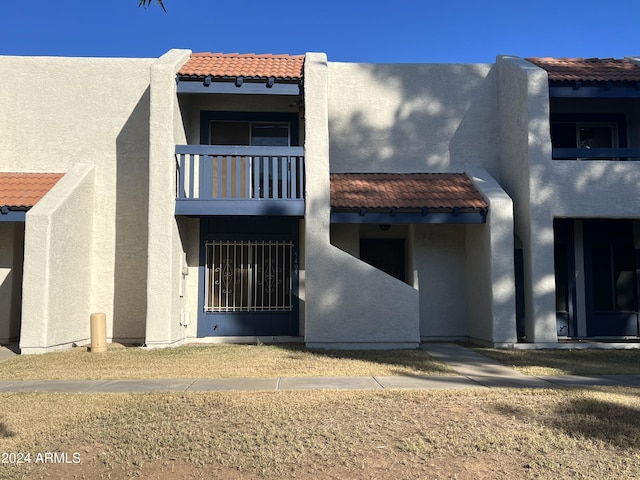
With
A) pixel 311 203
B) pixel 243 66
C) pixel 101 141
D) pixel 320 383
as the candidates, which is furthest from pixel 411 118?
pixel 320 383

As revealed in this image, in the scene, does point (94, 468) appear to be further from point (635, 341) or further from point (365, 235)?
point (635, 341)

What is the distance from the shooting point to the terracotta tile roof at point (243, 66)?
37.9ft

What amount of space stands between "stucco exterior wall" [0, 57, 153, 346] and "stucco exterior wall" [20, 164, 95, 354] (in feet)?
1.20

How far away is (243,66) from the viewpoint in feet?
40.1

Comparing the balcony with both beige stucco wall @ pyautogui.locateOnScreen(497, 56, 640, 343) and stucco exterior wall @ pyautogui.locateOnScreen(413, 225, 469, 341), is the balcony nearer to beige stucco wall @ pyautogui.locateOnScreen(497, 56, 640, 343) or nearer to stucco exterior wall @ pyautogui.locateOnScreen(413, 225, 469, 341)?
stucco exterior wall @ pyautogui.locateOnScreen(413, 225, 469, 341)

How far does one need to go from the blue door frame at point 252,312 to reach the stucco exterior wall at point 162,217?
3.63 ft

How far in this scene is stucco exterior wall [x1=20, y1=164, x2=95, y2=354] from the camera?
10.2 meters

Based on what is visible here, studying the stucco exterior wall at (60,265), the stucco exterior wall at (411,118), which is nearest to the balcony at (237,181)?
the stucco exterior wall at (411,118)

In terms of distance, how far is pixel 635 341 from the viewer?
1209 cm

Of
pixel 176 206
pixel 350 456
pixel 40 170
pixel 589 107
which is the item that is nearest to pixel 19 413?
pixel 350 456

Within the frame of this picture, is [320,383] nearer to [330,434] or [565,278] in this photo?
[330,434]

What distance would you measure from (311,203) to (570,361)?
5716 millimetres

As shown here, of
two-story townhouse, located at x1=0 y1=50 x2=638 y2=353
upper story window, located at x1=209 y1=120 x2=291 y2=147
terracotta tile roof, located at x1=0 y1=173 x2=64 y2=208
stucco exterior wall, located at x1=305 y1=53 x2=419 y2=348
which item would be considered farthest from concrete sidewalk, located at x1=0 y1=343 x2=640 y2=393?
upper story window, located at x1=209 y1=120 x2=291 y2=147

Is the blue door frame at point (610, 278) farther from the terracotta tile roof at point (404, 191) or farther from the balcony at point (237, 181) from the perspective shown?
the balcony at point (237, 181)
